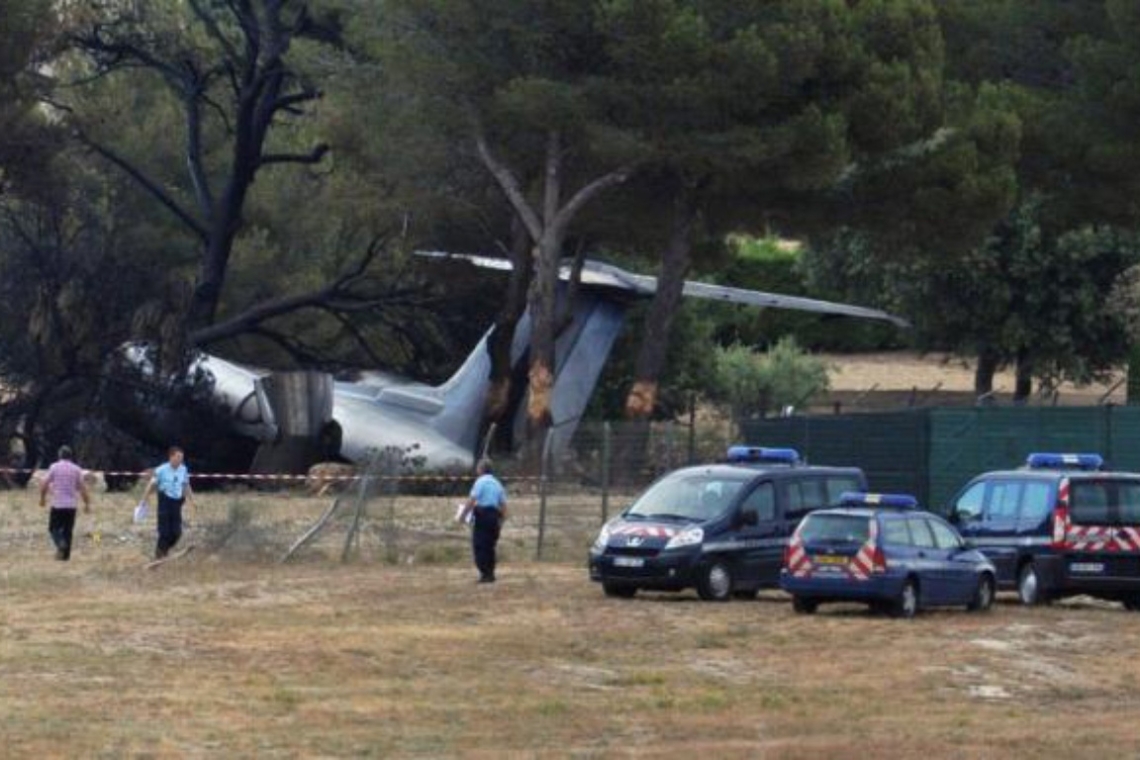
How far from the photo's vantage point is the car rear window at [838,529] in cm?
2820

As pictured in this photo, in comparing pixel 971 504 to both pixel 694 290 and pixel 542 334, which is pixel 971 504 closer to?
pixel 542 334

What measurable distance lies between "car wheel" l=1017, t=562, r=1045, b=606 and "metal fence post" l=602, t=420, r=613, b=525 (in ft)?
24.6

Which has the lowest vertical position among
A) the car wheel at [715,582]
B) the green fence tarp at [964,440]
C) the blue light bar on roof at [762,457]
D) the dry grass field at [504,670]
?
the dry grass field at [504,670]

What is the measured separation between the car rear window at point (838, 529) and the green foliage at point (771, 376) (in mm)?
36461

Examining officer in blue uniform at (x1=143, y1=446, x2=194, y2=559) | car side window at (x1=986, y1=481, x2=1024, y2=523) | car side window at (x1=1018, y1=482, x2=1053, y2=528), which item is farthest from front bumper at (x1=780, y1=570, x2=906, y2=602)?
officer in blue uniform at (x1=143, y1=446, x2=194, y2=559)

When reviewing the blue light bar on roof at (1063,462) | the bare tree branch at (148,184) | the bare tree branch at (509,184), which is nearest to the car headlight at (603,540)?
the blue light bar on roof at (1063,462)

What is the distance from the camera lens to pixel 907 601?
1116 inches

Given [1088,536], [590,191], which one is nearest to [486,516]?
[1088,536]

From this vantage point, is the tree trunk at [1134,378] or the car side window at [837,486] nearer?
the car side window at [837,486]

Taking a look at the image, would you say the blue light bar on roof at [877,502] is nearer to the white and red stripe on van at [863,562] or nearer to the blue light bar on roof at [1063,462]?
the white and red stripe on van at [863,562]

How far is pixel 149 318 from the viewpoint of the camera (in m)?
49.3

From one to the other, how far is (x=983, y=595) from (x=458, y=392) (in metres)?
24.0

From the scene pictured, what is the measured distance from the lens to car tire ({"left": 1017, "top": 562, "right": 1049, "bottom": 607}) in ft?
100

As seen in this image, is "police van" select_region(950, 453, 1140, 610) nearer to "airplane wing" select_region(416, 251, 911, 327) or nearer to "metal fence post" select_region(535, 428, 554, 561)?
"metal fence post" select_region(535, 428, 554, 561)
